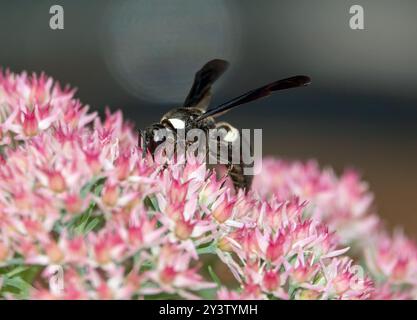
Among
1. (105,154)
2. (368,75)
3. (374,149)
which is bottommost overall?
(105,154)

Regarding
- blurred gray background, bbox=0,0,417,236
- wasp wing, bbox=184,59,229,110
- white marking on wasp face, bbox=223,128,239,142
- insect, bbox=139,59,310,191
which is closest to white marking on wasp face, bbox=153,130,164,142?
insect, bbox=139,59,310,191

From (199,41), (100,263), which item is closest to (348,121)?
(199,41)

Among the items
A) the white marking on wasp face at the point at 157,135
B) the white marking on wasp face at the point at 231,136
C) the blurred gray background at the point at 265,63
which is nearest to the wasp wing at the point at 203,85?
the white marking on wasp face at the point at 231,136

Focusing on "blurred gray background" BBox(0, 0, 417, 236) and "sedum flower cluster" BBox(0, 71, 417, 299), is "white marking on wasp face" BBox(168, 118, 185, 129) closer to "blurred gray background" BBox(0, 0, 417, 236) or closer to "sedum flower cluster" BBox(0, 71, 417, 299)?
"sedum flower cluster" BBox(0, 71, 417, 299)

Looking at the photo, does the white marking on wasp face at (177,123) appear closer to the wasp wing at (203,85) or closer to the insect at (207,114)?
the insect at (207,114)

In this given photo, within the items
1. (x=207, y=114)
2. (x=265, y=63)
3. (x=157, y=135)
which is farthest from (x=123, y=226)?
(x=265, y=63)
